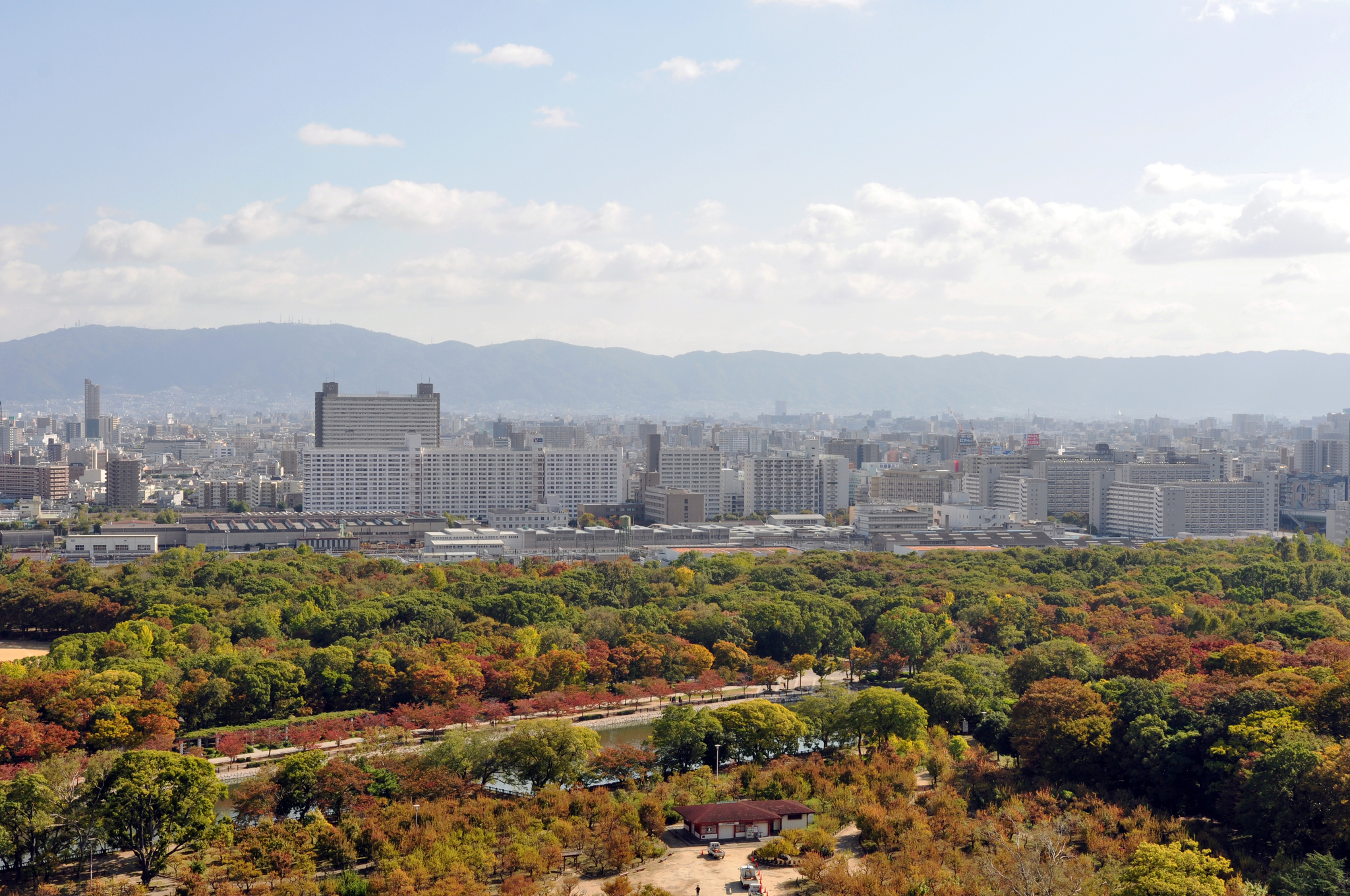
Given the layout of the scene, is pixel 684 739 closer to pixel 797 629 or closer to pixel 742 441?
pixel 797 629

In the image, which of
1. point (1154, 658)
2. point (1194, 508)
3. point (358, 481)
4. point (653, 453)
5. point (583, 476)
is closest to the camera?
point (1154, 658)

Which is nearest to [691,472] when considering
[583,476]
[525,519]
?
[583,476]

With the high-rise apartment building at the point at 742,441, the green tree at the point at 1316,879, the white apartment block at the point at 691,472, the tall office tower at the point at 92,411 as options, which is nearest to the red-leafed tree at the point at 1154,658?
the green tree at the point at 1316,879

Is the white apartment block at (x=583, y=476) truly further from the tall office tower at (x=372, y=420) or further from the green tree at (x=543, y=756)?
the green tree at (x=543, y=756)

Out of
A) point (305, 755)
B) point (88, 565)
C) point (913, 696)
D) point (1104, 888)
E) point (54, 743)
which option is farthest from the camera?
point (88, 565)

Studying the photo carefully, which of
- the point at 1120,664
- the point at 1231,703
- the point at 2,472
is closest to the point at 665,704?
the point at 1120,664

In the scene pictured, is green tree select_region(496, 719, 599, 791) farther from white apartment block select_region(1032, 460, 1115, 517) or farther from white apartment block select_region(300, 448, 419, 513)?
white apartment block select_region(1032, 460, 1115, 517)

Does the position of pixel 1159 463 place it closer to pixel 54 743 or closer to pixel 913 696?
pixel 913 696

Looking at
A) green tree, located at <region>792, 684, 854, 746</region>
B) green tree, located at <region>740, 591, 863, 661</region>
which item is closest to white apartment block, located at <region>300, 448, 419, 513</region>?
green tree, located at <region>740, 591, 863, 661</region>
